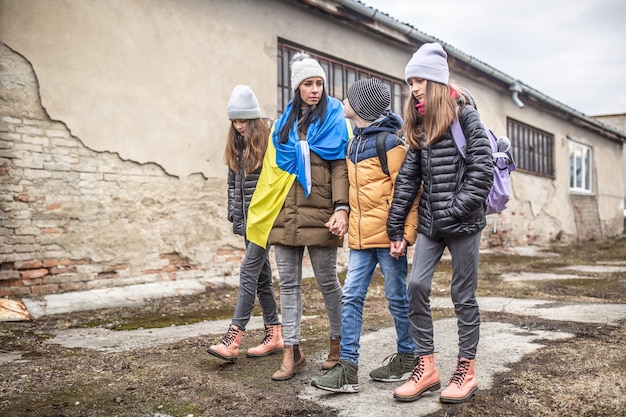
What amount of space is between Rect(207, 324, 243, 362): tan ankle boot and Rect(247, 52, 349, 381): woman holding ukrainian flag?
35 centimetres

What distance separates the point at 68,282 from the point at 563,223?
529 inches

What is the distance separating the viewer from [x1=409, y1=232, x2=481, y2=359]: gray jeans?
2.62 m

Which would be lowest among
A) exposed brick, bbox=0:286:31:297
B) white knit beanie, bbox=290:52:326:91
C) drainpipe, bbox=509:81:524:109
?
exposed brick, bbox=0:286:31:297

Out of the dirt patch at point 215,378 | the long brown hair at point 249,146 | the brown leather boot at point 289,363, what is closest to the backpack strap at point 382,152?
the long brown hair at point 249,146

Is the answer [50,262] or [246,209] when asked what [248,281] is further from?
[50,262]

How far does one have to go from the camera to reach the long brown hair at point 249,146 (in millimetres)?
3344

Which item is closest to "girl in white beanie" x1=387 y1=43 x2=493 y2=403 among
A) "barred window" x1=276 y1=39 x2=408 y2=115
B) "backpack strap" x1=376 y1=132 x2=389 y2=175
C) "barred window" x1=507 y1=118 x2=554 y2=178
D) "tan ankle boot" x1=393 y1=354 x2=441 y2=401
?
"tan ankle boot" x1=393 y1=354 x2=441 y2=401

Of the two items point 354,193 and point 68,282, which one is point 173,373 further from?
point 68,282

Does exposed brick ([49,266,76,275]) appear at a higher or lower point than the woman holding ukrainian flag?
lower

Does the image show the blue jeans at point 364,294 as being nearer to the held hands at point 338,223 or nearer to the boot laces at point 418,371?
the held hands at point 338,223

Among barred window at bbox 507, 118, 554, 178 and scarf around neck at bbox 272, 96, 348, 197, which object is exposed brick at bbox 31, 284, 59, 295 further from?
barred window at bbox 507, 118, 554, 178

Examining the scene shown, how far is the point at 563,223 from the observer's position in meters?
15.0

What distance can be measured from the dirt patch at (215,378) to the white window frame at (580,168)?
13.1m

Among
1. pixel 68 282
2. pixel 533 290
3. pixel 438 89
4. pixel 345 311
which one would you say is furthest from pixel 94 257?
pixel 533 290
